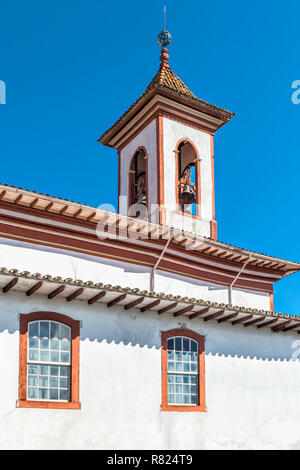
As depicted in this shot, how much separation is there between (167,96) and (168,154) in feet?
6.10

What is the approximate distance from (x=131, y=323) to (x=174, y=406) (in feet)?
6.71

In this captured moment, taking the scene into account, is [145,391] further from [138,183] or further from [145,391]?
[138,183]

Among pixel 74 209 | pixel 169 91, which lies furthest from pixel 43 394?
pixel 169 91

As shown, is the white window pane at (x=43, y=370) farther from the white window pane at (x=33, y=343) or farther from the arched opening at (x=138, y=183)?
the arched opening at (x=138, y=183)

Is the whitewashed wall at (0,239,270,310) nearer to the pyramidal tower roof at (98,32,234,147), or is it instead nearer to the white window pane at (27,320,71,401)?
the white window pane at (27,320,71,401)

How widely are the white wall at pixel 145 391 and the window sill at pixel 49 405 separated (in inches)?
3.6

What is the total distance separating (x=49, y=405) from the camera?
1131 centimetres

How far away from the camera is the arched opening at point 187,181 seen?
18.9 meters

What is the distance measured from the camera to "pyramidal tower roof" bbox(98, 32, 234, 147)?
18875 millimetres

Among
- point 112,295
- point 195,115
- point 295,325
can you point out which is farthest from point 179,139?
point 112,295

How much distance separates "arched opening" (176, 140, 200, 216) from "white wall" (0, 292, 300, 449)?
17.2 ft

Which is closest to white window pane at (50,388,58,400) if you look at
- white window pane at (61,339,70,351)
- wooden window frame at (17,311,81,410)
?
wooden window frame at (17,311,81,410)

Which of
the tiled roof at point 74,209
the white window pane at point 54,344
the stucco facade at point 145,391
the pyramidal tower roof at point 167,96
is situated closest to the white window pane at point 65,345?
the white window pane at point 54,344

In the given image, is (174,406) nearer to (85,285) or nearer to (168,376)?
(168,376)
